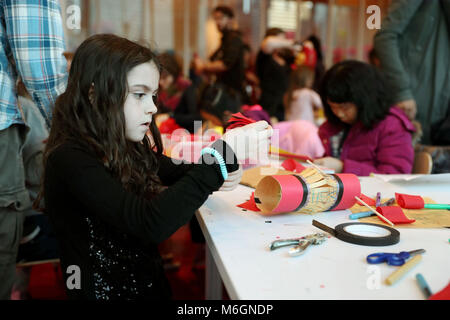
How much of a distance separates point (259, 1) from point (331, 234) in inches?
265

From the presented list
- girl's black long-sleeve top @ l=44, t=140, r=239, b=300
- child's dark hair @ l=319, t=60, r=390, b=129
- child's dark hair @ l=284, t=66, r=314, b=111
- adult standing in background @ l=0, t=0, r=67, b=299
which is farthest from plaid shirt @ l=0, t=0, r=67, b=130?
child's dark hair @ l=284, t=66, r=314, b=111

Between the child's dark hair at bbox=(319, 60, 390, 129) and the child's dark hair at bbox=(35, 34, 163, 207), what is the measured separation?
1.06m

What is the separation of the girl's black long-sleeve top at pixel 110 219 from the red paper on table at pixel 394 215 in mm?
388

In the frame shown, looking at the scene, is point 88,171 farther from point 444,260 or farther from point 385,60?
point 385,60

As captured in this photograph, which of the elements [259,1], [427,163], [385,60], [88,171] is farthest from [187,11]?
[88,171]

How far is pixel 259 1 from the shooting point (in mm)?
6957

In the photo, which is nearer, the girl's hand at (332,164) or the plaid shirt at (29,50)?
the plaid shirt at (29,50)

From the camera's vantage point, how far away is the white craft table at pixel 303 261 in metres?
0.63

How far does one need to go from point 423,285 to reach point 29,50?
3.90ft

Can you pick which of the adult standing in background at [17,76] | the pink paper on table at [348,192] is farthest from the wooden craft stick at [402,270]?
the adult standing in background at [17,76]

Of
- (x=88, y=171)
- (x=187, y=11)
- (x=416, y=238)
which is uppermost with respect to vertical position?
(x=187, y=11)

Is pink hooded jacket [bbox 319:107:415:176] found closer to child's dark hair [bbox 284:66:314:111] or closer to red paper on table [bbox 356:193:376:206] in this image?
red paper on table [bbox 356:193:376:206]

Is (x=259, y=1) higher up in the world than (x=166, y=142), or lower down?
higher up

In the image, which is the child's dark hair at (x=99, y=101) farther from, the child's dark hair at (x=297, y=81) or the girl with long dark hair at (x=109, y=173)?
the child's dark hair at (x=297, y=81)
